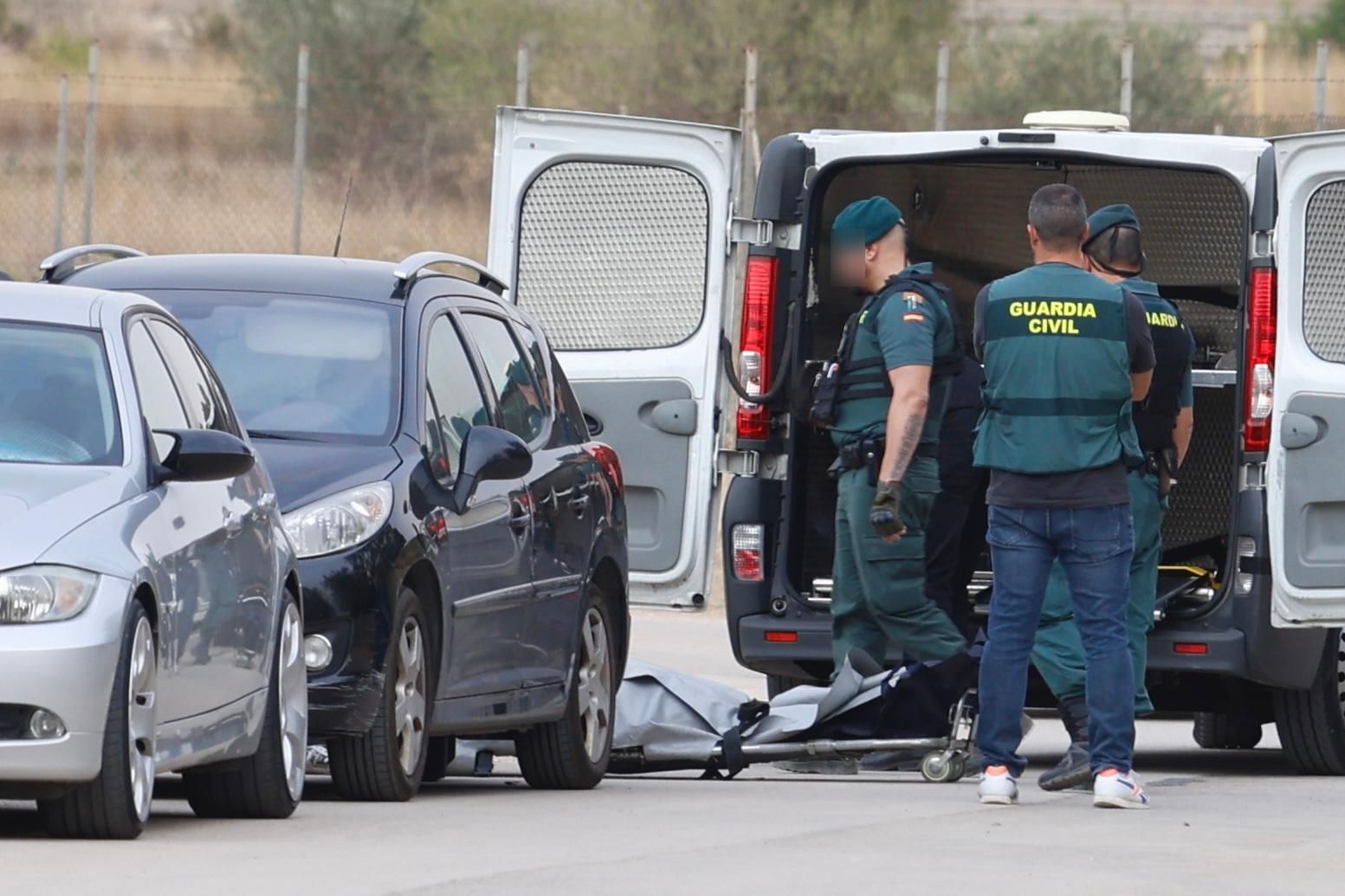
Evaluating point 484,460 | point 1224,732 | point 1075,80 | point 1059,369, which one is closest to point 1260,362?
point 1059,369

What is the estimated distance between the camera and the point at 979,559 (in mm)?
11992

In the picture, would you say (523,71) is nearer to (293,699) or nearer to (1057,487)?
(1057,487)

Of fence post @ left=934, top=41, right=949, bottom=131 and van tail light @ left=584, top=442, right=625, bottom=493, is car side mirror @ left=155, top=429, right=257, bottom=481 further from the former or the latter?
fence post @ left=934, top=41, right=949, bottom=131

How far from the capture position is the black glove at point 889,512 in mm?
10102

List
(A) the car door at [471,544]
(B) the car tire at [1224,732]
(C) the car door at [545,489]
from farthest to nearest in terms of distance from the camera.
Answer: (B) the car tire at [1224,732] → (C) the car door at [545,489] → (A) the car door at [471,544]

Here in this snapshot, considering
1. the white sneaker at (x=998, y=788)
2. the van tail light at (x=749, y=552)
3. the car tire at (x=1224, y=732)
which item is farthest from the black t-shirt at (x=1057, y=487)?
the car tire at (x=1224, y=732)

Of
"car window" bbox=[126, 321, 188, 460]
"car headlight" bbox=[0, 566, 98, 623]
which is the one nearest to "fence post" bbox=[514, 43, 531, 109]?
"car window" bbox=[126, 321, 188, 460]

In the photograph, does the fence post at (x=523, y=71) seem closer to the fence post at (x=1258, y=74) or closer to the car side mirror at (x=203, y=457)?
the fence post at (x=1258, y=74)

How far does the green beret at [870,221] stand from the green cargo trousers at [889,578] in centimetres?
79

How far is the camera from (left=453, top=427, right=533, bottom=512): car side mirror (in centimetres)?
904

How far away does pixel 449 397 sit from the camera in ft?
30.8

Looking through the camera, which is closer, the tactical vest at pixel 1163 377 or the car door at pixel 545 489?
the car door at pixel 545 489

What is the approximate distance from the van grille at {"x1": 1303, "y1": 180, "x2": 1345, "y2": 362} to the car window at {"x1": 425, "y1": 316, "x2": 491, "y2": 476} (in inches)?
116

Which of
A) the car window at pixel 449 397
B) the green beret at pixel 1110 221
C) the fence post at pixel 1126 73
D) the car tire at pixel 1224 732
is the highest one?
the fence post at pixel 1126 73
